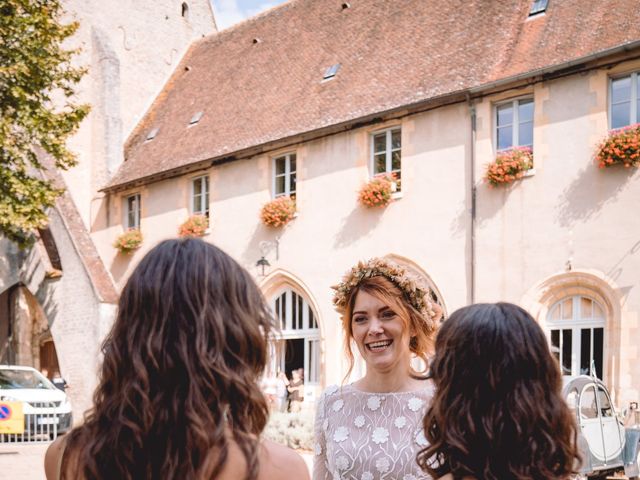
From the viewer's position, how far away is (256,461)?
1597mm

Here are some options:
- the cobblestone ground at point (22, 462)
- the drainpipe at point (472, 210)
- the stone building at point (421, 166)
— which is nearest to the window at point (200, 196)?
the stone building at point (421, 166)

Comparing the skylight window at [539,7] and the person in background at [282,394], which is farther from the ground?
the skylight window at [539,7]

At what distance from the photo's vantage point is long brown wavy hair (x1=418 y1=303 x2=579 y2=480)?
1.92 m

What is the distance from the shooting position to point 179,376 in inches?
65.1

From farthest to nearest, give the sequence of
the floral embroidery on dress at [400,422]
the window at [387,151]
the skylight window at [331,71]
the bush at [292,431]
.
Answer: the skylight window at [331,71], the window at [387,151], the bush at [292,431], the floral embroidery on dress at [400,422]

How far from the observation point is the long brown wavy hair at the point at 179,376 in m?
1.61

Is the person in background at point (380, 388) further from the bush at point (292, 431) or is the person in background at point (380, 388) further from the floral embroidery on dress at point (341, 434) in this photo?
the bush at point (292, 431)

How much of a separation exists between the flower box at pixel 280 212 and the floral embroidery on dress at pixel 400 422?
46.2 feet

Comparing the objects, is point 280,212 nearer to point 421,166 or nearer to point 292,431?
point 421,166

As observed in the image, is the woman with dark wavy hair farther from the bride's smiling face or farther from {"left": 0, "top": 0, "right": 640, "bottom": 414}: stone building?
{"left": 0, "top": 0, "right": 640, "bottom": 414}: stone building

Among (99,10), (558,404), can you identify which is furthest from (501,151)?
(99,10)

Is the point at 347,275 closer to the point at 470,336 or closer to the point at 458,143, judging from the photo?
the point at 470,336

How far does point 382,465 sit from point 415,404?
30cm

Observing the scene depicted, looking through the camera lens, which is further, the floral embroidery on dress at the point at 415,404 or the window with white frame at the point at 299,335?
the window with white frame at the point at 299,335
